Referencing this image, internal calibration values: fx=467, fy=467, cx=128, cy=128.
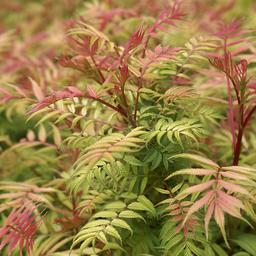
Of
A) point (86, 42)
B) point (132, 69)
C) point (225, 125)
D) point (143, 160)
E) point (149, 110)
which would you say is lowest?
point (225, 125)

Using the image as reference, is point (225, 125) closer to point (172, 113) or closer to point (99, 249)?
point (172, 113)

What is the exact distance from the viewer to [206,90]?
1.81m

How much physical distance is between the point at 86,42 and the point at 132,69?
168mm

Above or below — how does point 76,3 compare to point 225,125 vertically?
above

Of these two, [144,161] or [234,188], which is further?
[144,161]

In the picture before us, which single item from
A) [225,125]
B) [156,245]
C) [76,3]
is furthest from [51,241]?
[76,3]

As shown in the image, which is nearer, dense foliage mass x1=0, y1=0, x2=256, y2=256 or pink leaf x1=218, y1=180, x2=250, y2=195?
pink leaf x1=218, y1=180, x2=250, y2=195

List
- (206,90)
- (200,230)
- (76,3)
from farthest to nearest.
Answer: (76,3), (206,90), (200,230)

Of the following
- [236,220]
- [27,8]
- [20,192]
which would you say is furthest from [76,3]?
[236,220]

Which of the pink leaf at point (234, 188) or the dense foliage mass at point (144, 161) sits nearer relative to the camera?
the pink leaf at point (234, 188)

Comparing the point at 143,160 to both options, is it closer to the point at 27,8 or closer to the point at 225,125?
the point at 225,125

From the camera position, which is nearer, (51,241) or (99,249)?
(99,249)

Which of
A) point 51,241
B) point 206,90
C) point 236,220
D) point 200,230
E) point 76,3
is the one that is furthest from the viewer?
point 76,3

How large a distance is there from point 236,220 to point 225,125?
495 millimetres
